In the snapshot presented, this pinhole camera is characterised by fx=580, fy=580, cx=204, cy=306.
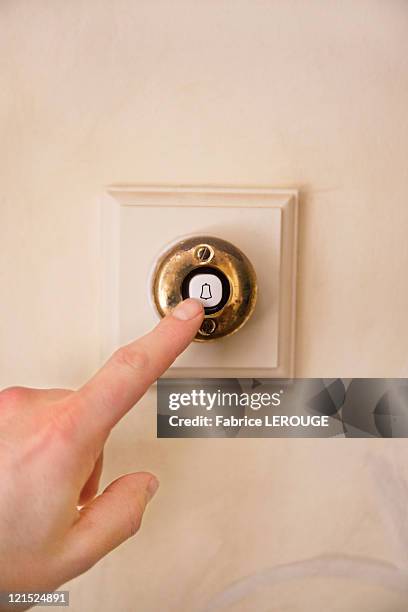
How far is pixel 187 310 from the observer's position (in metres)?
0.34

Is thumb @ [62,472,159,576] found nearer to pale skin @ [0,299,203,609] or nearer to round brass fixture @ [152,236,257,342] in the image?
pale skin @ [0,299,203,609]

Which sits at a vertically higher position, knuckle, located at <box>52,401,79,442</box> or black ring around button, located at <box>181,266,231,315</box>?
black ring around button, located at <box>181,266,231,315</box>

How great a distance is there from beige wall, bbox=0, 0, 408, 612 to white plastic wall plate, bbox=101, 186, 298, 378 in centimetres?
1

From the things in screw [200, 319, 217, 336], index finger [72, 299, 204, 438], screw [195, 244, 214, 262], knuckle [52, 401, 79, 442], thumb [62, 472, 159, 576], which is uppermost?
screw [195, 244, 214, 262]

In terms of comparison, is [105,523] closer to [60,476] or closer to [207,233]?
[60,476]

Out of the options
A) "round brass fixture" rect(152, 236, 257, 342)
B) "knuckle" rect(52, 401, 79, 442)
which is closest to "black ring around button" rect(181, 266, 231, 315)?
"round brass fixture" rect(152, 236, 257, 342)

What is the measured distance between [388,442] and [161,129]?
0.87 ft

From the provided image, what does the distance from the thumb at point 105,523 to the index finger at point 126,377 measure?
0.14 ft

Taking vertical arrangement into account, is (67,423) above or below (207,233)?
below

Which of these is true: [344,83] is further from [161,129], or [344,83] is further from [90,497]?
[90,497]

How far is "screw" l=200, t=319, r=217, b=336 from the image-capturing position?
358 mm

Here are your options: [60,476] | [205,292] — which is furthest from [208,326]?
[60,476]

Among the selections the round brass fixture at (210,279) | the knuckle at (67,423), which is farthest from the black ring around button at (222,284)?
the knuckle at (67,423)

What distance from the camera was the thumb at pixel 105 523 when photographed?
11.8 inches
